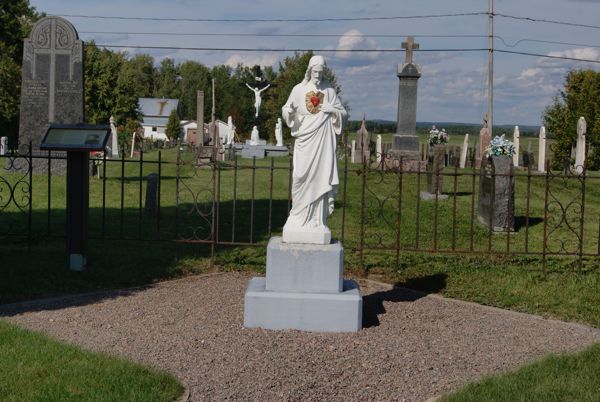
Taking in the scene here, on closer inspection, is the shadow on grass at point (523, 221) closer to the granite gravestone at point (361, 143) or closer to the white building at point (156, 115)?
the granite gravestone at point (361, 143)

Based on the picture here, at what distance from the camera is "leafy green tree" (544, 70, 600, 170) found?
32219 millimetres

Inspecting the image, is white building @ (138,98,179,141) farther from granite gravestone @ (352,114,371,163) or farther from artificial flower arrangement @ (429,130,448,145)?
artificial flower arrangement @ (429,130,448,145)

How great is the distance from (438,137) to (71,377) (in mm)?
17151

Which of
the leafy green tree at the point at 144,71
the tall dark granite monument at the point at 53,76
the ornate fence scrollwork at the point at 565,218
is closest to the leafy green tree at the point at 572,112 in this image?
the ornate fence scrollwork at the point at 565,218

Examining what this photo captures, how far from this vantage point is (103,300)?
8469 mm

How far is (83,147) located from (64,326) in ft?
8.51

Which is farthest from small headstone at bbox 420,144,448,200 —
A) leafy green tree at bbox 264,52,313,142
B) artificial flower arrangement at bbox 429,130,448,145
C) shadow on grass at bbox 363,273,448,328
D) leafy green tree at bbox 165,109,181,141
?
leafy green tree at bbox 165,109,181,141

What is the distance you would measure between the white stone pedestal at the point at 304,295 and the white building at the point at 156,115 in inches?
3052

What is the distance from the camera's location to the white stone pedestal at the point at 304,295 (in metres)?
7.43

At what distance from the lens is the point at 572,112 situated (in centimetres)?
3319

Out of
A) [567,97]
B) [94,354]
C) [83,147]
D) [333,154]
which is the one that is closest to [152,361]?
[94,354]

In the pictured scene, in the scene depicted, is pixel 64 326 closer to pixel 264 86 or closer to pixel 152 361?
pixel 152 361

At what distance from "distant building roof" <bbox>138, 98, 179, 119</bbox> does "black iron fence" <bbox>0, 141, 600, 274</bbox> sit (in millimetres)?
65339

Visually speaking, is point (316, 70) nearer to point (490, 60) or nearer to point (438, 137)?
point (438, 137)
